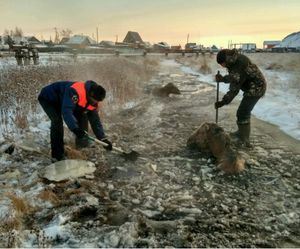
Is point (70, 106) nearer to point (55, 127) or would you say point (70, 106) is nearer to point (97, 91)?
point (97, 91)

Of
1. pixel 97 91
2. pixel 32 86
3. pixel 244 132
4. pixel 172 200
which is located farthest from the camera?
pixel 32 86

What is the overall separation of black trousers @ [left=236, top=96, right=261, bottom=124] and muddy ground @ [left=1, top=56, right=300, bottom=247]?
0.55 m

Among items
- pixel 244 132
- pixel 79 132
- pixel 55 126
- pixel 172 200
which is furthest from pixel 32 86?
pixel 172 200

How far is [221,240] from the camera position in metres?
3.63

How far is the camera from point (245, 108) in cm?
674

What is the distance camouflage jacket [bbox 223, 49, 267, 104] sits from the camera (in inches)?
253

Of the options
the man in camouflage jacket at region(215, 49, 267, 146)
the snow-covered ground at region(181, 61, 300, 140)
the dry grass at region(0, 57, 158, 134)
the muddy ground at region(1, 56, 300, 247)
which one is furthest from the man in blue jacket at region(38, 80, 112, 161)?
the snow-covered ground at region(181, 61, 300, 140)

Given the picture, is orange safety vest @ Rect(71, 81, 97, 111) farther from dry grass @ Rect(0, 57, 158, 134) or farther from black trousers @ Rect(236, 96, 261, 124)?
black trousers @ Rect(236, 96, 261, 124)

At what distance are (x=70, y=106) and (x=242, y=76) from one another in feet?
10.5

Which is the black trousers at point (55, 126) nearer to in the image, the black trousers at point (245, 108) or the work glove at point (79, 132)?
the work glove at point (79, 132)

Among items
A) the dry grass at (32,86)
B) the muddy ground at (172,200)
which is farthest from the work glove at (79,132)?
the dry grass at (32,86)

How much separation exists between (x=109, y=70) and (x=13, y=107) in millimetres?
6578

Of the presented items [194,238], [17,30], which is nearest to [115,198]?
[194,238]

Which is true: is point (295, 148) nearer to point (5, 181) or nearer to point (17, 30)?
point (5, 181)
